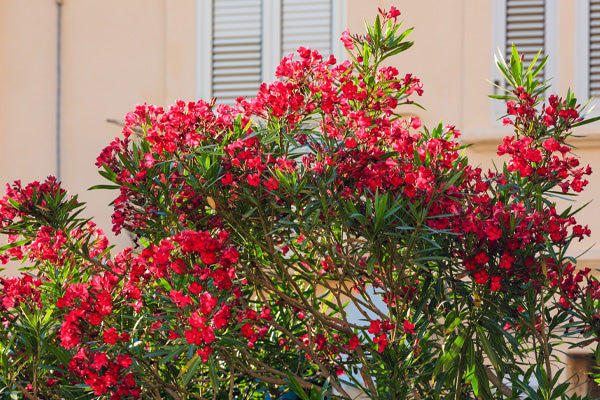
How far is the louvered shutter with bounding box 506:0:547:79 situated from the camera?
19.0ft

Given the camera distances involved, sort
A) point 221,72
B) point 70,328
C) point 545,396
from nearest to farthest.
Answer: point 70,328 < point 545,396 < point 221,72

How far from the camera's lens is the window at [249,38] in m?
6.21

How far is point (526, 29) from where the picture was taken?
19.1ft

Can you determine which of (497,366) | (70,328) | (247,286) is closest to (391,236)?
(497,366)

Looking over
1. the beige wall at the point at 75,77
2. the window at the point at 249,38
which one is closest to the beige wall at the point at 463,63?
the window at the point at 249,38

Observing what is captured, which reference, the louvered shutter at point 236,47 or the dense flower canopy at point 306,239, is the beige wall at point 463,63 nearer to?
the louvered shutter at point 236,47

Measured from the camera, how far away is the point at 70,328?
7.38ft

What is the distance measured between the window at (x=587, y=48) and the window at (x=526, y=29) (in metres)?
0.16

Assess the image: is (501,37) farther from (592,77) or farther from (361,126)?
(361,126)

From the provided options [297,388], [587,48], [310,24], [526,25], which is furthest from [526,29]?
[297,388]

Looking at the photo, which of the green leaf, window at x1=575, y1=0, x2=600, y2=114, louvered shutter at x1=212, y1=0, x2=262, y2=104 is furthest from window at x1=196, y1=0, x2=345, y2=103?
the green leaf

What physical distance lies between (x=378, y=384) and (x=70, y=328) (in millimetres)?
1108

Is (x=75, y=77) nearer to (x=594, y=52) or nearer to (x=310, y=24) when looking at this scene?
(x=310, y=24)

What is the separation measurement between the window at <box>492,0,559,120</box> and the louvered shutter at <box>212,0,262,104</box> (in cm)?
198
